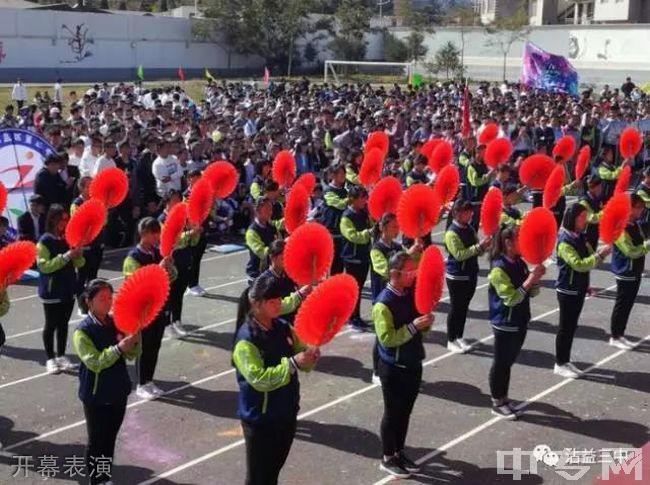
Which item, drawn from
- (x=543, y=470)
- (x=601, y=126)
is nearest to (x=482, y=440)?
(x=543, y=470)

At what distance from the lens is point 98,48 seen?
153ft

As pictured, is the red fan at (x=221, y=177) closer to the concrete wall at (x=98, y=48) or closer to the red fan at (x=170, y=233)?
Result: the red fan at (x=170, y=233)

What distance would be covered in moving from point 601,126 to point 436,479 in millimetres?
15797

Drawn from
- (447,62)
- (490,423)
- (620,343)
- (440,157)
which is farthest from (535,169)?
(447,62)

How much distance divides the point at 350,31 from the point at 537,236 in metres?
48.6

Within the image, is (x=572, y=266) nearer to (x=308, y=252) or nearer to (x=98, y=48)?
(x=308, y=252)

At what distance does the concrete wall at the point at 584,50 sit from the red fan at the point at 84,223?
133 ft

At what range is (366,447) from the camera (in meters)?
6.64

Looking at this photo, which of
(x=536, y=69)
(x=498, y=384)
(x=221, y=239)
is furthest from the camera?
(x=536, y=69)

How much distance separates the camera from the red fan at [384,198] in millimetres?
8945

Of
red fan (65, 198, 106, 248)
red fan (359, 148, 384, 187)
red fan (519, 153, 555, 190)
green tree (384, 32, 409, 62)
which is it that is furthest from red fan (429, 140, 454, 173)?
green tree (384, 32, 409, 62)

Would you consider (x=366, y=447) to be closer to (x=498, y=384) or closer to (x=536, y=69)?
(x=498, y=384)

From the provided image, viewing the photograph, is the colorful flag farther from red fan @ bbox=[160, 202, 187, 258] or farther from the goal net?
the goal net

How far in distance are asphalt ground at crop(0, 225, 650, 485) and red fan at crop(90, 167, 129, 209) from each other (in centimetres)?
177
